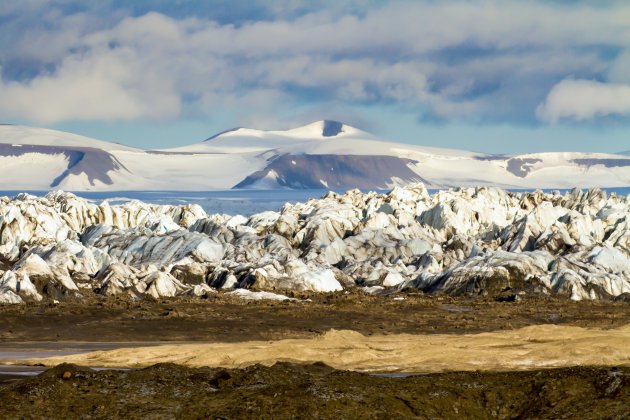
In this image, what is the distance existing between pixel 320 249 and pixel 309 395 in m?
63.3

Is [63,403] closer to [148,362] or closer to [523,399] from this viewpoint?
[523,399]

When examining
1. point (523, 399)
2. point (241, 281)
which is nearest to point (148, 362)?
point (523, 399)

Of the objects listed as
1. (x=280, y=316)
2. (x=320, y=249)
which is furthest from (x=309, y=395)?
(x=320, y=249)

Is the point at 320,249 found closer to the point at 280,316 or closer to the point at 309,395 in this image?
the point at 280,316

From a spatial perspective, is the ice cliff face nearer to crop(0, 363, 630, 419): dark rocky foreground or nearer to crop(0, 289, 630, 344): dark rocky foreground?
crop(0, 289, 630, 344): dark rocky foreground

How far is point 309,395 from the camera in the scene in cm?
2444

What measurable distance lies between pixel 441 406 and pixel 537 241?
210ft

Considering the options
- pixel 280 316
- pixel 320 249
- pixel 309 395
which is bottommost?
pixel 280 316

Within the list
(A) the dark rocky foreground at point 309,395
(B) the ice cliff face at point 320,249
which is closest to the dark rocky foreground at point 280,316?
(B) the ice cliff face at point 320,249

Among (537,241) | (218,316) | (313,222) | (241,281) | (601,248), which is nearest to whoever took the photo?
(218,316)

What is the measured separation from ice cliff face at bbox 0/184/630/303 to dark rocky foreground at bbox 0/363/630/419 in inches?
1498

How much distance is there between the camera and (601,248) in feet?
264

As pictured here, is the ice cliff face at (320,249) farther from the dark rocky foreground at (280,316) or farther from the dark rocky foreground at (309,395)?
the dark rocky foreground at (309,395)

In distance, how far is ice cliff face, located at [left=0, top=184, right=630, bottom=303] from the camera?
72062mm
